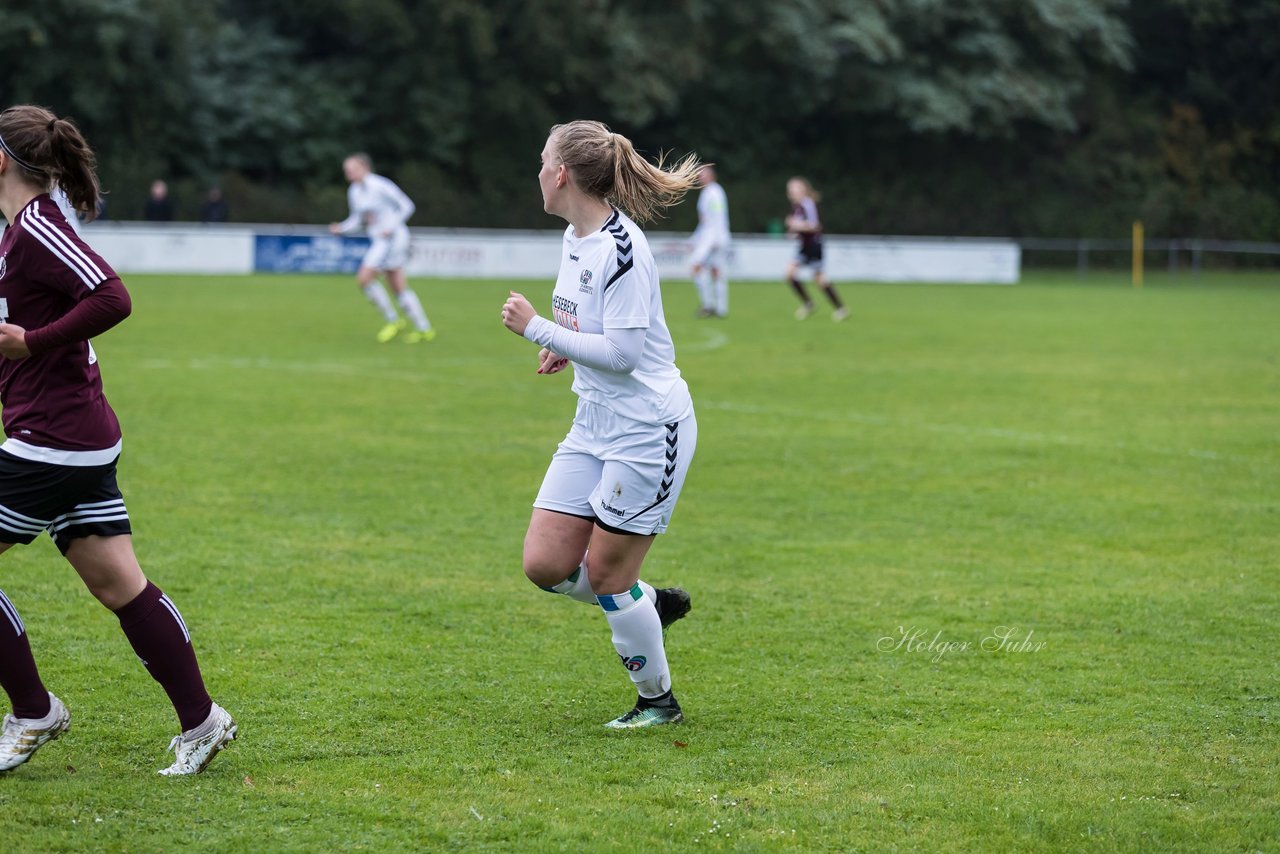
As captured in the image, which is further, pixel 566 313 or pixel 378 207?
pixel 378 207

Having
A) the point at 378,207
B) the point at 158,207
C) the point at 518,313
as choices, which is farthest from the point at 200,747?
the point at 158,207

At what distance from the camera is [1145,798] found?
4.42 meters

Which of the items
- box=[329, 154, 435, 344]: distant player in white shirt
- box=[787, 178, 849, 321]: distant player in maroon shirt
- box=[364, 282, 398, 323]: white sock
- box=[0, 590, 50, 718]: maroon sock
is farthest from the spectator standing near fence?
box=[0, 590, 50, 718]: maroon sock

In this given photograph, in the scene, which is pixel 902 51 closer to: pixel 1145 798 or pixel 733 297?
pixel 733 297

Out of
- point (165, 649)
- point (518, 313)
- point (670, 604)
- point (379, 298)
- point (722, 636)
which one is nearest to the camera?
point (165, 649)

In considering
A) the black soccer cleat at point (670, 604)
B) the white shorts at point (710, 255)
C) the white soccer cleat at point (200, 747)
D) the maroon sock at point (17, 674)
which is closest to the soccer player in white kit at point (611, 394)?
the black soccer cleat at point (670, 604)

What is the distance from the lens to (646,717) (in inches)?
201

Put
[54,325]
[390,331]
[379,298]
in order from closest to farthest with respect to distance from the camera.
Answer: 1. [54,325]
2. [390,331]
3. [379,298]

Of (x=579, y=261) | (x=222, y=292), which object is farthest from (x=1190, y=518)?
(x=222, y=292)

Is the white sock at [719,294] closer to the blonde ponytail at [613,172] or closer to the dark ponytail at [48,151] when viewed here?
the blonde ponytail at [613,172]

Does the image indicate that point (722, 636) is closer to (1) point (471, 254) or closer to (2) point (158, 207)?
(1) point (471, 254)

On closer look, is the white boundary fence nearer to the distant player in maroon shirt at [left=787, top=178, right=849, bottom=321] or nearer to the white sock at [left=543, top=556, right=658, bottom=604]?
the distant player in maroon shirt at [left=787, top=178, right=849, bottom=321]

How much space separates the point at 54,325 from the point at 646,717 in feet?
7.35

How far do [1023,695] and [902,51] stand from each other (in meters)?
42.1
